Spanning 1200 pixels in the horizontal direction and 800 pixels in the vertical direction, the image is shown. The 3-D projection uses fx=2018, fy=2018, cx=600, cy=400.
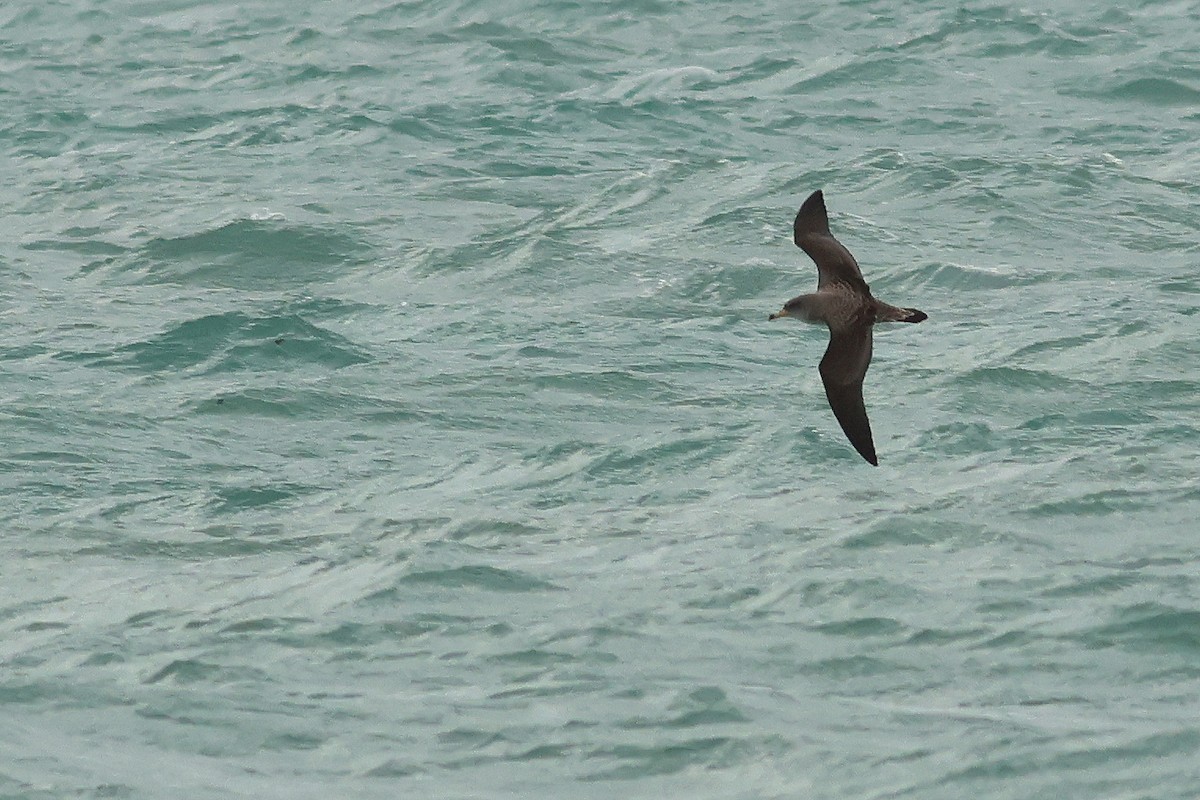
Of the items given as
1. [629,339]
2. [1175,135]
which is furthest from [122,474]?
[1175,135]

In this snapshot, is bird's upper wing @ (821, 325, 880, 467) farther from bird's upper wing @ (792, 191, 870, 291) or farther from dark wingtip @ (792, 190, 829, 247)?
dark wingtip @ (792, 190, 829, 247)

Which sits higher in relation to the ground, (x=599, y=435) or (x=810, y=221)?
(x=810, y=221)

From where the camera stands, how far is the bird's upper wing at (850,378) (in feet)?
31.1

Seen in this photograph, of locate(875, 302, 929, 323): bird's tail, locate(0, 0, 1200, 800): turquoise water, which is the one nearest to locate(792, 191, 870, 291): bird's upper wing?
locate(875, 302, 929, 323): bird's tail

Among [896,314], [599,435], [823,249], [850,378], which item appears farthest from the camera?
[599,435]

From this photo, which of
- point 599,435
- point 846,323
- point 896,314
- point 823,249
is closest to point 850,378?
point 846,323

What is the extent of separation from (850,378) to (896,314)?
1.25ft

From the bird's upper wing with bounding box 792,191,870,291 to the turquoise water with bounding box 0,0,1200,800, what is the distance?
1411mm

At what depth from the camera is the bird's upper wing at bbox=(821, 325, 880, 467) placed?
948 centimetres

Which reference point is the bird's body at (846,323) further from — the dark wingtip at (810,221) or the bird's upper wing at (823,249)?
the dark wingtip at (810,221)

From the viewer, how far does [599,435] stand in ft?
39.9

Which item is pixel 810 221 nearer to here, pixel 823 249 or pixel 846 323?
pixel 823 249

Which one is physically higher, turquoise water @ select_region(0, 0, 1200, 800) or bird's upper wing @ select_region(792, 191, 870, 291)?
bird's upper wing @ select_region(792, 191, 870, 291)

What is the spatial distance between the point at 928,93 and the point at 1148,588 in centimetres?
1210
